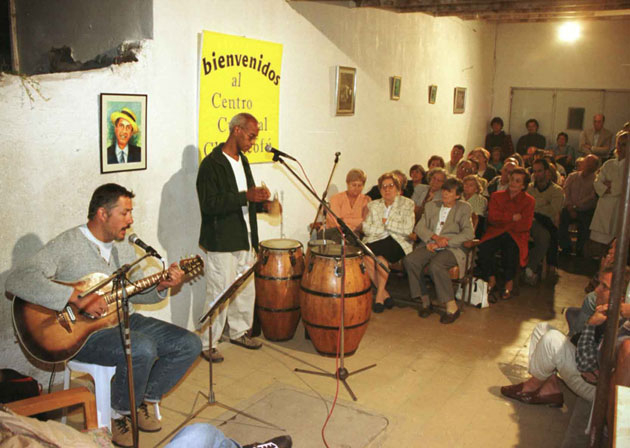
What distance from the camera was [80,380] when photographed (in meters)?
4.12

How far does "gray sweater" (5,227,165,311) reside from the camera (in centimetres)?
299

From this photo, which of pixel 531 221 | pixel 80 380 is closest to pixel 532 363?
pixel 531 221

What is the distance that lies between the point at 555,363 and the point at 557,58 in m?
8.96

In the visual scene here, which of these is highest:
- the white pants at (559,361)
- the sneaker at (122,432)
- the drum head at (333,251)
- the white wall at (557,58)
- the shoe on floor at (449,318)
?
the white wall at (557,58)

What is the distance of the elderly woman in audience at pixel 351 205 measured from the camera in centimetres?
593

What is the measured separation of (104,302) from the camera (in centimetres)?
322

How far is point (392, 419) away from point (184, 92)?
273 centimetres

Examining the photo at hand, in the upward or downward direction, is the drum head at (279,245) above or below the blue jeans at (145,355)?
above

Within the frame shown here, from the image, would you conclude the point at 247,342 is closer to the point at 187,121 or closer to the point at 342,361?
the point at 342,361

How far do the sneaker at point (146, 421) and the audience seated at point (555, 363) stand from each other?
225 cm

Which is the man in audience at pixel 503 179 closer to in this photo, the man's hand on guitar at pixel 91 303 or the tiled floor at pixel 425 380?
the tiled floor at pixel 425 380

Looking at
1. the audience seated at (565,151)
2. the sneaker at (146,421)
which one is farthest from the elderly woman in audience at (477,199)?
the audience seated at (565,151)

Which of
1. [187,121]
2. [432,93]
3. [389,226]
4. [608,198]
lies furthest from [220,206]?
[432,93]

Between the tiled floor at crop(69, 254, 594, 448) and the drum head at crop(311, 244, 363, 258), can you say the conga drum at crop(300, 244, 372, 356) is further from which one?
the tiled floor at crop(69, 254, 594, 448)
